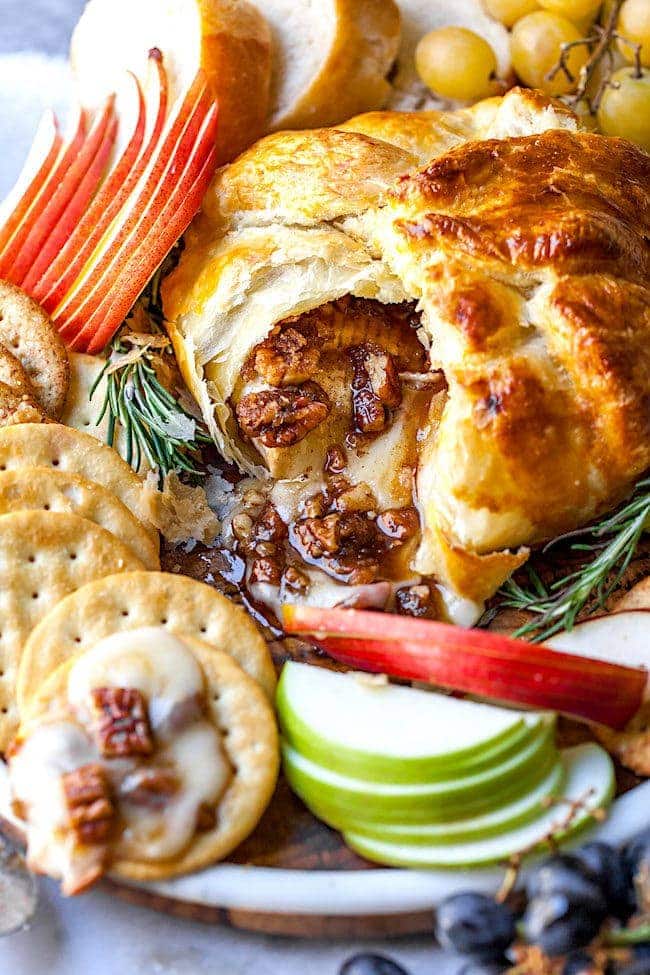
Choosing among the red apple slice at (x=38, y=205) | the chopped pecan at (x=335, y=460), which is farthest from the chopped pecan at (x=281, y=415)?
the red apple slice at (x=38, y=205)

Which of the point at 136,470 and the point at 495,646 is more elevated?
the point at 495,646

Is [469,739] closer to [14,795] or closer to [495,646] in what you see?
[495,646]

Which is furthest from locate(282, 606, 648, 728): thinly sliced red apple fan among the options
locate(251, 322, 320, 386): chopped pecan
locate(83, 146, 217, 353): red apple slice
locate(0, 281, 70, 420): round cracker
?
locate(83, 146, 217, 353): red apple slice

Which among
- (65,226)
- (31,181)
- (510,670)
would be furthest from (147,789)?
(31,181)

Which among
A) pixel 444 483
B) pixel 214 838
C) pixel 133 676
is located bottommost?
pixel 214 838

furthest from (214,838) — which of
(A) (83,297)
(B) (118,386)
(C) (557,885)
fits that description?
(A) (83,297)

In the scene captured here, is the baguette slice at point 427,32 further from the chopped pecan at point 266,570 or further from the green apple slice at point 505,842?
the green apple slice at point 505,842
